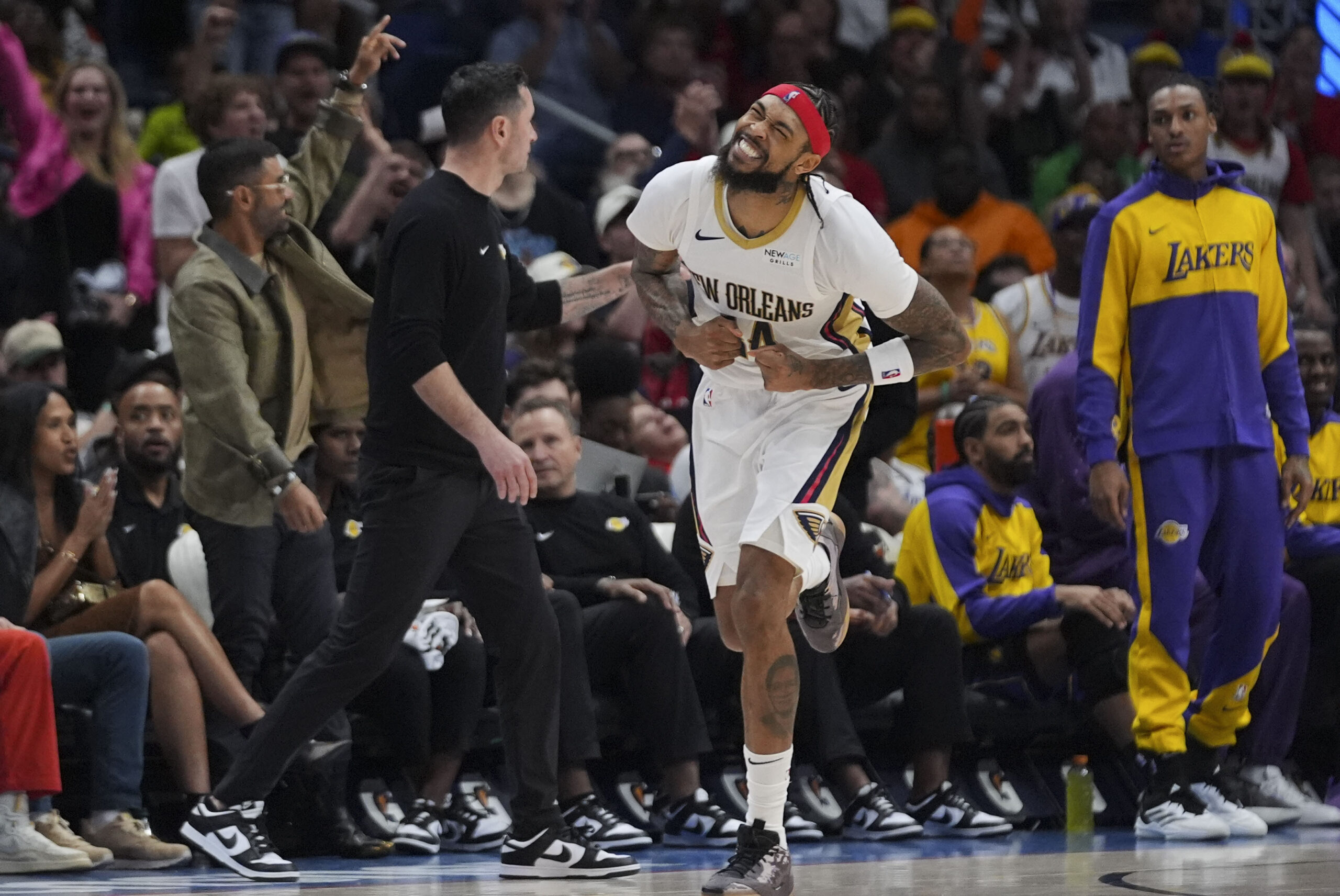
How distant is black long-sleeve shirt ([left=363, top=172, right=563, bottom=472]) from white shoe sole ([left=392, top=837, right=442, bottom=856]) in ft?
5.01

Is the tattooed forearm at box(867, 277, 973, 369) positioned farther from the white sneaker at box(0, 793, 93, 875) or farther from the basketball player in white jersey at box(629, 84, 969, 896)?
the white sneaker at box(0, 793, 93, 875)

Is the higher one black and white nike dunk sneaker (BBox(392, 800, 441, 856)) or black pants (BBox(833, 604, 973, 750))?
black pants (BBox(833, 604, 973, 750))

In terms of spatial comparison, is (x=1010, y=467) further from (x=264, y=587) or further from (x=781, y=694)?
(x=264, y=587)

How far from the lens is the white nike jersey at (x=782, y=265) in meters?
5.06

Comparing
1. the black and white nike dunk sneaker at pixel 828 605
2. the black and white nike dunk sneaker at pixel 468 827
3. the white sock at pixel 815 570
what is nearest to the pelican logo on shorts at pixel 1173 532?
the black and white nike dunk sneaker at pixel 828 605

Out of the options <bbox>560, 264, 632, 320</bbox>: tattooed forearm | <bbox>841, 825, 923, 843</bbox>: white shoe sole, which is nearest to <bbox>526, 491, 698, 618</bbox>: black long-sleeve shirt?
<bbox>841, 825, 923, 843</bbox>: white shoe sole

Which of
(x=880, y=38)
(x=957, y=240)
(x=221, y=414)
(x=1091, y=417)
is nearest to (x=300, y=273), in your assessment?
(x=221, y=414)

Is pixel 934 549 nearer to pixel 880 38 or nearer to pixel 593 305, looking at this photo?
pixel 593 305

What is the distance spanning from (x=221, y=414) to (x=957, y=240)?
3.92 metres

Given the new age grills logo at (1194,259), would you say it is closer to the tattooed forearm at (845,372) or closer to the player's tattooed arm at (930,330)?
the player's tattooed arm at (930,330)

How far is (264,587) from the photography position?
6180 mm

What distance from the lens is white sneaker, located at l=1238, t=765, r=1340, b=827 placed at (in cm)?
730

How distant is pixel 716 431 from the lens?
5.33m

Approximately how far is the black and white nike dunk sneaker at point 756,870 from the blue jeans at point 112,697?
6.65 ft
